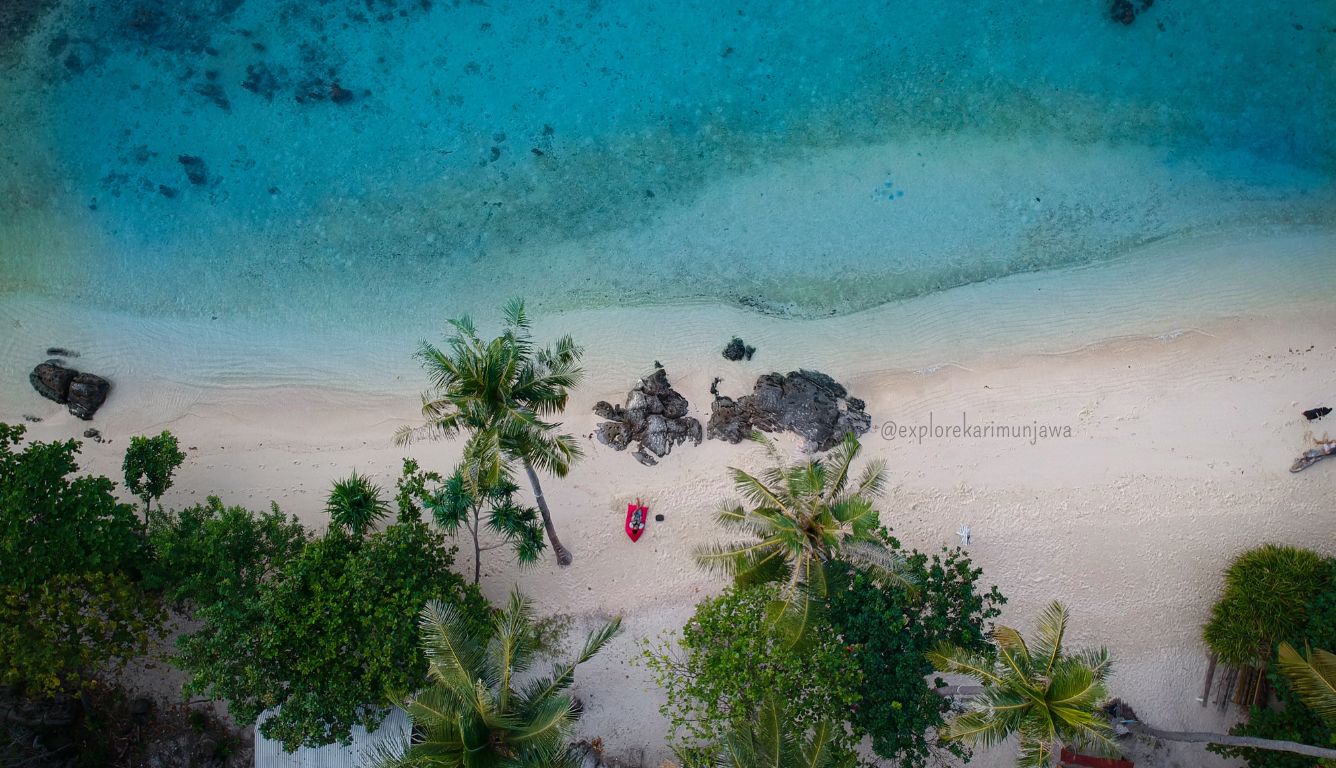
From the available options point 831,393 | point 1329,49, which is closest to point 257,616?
point 831,393

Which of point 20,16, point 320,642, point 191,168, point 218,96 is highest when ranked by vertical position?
point 20,16

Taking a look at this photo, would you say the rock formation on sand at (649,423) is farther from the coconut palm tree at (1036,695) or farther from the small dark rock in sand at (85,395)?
the small dark rock in sand at (85,395)

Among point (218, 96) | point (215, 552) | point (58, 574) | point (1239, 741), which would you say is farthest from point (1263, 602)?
point (218, 96)

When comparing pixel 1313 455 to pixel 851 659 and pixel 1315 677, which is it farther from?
pixel 851 659

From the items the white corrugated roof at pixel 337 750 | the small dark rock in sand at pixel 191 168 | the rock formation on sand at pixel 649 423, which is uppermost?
the small dark rock in sand at pixel 191 168

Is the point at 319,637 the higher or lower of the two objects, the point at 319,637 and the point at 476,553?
the lower

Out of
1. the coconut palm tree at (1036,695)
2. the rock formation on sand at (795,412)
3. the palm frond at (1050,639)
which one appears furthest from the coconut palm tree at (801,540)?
the rock formation on sand at (795,412)

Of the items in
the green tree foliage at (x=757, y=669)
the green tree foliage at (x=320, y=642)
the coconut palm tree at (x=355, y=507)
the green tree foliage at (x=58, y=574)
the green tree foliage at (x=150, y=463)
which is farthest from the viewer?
the green tree foliage at (x=150, y=463)
